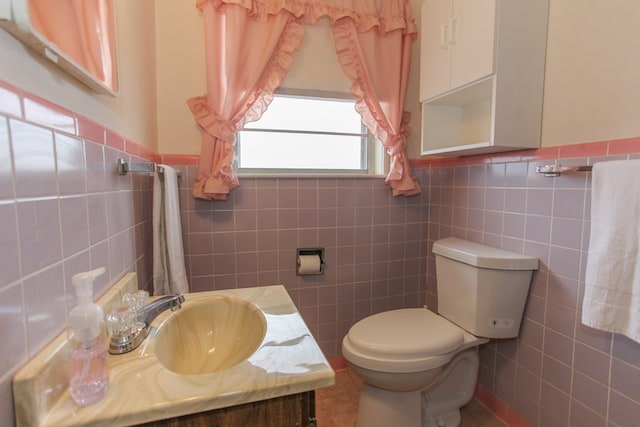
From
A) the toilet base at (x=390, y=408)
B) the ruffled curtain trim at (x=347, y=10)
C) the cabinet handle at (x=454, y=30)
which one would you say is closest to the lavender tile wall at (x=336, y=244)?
the toilet base at (x=390, y=408)

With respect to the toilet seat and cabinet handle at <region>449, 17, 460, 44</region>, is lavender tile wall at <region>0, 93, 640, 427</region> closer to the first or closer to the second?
the toilet seat

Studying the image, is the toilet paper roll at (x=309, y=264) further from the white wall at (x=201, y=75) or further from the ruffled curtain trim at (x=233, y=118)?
the white wall at (x=201, y=75)

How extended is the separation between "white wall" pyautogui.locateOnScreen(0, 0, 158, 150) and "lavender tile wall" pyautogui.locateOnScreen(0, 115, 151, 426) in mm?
80

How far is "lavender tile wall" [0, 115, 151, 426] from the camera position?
450 mm

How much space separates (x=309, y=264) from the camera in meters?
1.73

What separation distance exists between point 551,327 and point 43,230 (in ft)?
5.44

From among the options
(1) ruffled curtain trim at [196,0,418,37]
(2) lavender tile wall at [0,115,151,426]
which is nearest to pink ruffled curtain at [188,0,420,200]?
(1) ruffled curtain trim at [196,0,418,37]

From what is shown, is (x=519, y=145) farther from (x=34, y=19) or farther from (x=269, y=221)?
(x=34, y=19)

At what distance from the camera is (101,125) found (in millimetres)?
819

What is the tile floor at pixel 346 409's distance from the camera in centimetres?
150

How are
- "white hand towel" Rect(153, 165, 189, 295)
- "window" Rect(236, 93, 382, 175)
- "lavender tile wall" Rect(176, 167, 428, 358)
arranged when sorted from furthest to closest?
"window" Rect(236, 93, 382, 175) → "lavender tile wall" Rect(176, 167, 428, 358) → "white hand towel" Rect(153, 165, 189, 295)

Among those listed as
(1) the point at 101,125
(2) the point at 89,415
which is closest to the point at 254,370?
(2) the point at 89,415

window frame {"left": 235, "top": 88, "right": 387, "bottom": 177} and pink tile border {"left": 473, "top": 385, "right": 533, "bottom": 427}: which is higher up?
window frame {"left": 235, "top": 88, "right": 387, "bottom": 177}

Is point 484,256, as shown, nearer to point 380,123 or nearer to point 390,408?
point 390,408
